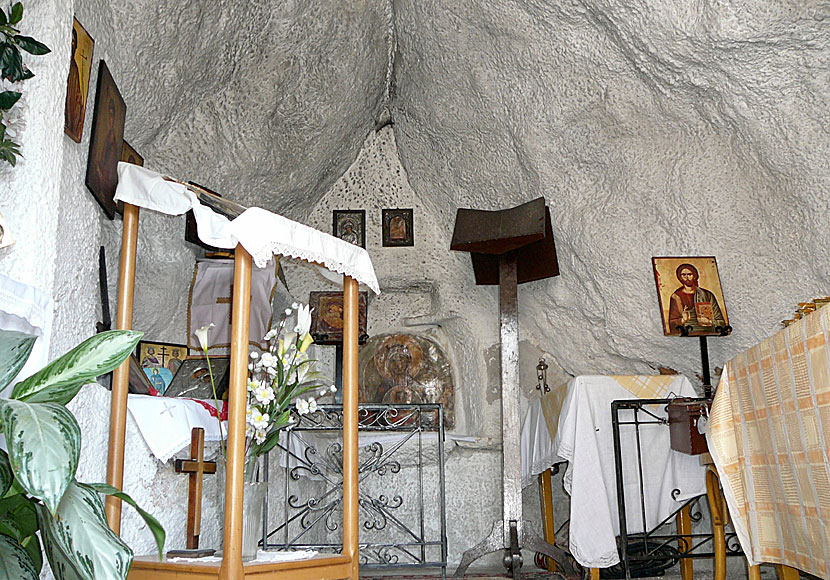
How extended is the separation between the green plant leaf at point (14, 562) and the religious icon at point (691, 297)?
3.56m

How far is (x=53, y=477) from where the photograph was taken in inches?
38.7

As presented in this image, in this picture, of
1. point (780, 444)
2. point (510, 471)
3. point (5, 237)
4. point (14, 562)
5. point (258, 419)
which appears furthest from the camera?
point (510, 471)

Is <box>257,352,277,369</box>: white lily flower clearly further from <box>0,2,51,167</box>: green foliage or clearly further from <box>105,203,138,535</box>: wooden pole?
<box>0,2,51,167</box>: green foliage

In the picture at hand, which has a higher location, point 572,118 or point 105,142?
point 572,118

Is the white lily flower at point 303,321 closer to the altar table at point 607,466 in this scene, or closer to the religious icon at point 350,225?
the altar table at point 607,466

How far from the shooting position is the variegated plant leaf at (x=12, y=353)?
3.73 ft

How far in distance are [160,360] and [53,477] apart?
2861mm

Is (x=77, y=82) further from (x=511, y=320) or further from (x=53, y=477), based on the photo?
(x=511, y=320)

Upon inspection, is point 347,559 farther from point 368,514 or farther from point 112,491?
point 368,514

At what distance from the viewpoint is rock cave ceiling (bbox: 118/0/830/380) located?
3256 millimetres

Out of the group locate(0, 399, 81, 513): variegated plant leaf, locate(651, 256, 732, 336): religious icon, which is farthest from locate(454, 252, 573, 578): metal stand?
locate(0, 399, 81, 513): variegated plant leaf

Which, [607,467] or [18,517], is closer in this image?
[18,517]

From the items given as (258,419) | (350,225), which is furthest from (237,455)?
(350,225)

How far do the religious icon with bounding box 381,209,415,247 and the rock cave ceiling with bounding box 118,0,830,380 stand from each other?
1.39ft
